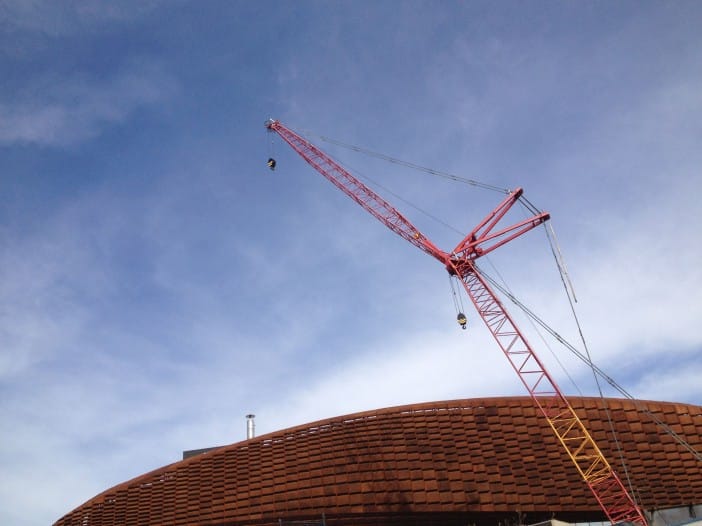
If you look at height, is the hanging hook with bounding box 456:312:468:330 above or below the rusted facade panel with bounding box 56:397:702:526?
above

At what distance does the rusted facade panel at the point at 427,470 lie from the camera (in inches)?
2231

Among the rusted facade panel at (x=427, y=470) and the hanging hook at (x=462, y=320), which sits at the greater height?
the hanging hook at (x=462, y=320)

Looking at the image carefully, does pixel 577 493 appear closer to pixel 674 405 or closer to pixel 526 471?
pixel 526 471

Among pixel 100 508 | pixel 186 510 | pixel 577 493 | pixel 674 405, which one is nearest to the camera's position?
pixel 577 493

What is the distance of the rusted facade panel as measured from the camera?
56.7m

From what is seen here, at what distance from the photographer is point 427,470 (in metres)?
58.9

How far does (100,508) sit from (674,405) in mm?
65492

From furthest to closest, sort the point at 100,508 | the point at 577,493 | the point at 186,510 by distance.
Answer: the point at 100,508
the point at 186,510
the point at 577,493

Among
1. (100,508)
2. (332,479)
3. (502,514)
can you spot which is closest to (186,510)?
(100,508)

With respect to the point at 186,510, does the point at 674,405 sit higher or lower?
higher

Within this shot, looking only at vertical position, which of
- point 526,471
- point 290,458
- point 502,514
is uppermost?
point 290,458

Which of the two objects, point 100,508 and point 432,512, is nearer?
point 432,512

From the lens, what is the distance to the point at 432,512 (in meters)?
57.3

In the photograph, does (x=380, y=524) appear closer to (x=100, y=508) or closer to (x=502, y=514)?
(x=502, y=514)
